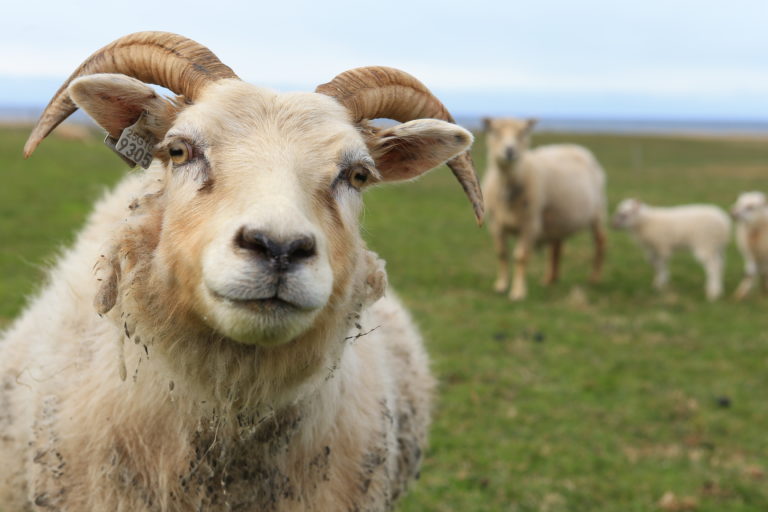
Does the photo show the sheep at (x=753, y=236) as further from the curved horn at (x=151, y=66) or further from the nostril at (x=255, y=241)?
the nostril at (x=255, y=241)

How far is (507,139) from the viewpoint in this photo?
444 inches

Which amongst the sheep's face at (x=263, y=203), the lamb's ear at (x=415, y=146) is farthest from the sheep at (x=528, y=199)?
the sheep's face at (x=263, y=203)

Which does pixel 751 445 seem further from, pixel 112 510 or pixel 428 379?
pixel 112 510

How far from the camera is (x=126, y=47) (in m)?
3.10

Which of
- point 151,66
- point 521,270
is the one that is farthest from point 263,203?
point 521,270

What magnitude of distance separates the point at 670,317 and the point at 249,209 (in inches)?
371

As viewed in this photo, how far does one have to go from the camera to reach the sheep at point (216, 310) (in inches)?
92.4

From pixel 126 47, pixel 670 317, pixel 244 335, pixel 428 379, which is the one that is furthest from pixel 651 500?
Result: pixel 670 317

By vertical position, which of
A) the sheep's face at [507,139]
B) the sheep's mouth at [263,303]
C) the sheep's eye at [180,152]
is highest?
the sheep's eye at [180,152]

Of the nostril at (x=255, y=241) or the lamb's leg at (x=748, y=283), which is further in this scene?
the lamb's leg at (x=748, y=283)

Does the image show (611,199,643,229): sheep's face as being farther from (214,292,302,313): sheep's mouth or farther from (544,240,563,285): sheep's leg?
(214,292,302,313): sheep's mouth

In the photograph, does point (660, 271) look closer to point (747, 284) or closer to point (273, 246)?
point (747, 284)

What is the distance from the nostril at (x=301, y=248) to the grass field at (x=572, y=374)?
2.19m

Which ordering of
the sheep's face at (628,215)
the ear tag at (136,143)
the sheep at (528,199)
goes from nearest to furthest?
the ear tag at (136,143), the sheep at (528,199), the sheep's face at (628,215)
